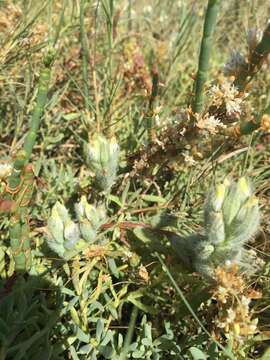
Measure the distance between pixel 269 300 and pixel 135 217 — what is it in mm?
439

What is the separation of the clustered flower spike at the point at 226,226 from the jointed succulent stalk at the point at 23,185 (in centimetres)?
40

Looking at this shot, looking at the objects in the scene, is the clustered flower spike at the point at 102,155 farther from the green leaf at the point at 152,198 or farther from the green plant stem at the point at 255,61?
the green plant stem at the point at 255,61

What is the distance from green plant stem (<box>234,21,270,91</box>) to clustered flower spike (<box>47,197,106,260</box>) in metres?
0.51

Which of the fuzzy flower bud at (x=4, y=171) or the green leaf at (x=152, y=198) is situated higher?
the fuzzy flower bud at (x=4, y=171)

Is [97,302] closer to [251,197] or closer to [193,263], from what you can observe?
[193,263]

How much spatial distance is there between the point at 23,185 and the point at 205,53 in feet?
1.70

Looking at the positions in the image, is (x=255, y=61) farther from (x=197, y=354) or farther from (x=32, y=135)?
(x=197, y=354)

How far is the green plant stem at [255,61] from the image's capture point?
1.11 m

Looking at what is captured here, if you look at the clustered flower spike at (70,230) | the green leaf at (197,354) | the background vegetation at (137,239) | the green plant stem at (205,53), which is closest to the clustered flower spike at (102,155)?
the background vegetation at (137,239)

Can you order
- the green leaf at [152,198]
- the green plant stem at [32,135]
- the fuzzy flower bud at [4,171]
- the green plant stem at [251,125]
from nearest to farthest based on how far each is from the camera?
the green plant stem at [32,135] < the fuzzy flower bud at [4,171] < the green plant stem at [251,125] < the green leaf at [152,198]

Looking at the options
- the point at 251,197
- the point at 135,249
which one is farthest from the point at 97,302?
the point at 251,197

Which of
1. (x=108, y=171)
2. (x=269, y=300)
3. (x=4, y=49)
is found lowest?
(x=269, y=300)

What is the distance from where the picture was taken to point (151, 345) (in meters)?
1.02

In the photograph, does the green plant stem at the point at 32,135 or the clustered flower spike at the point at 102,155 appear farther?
the clustered flower spike at the point at 102,155
